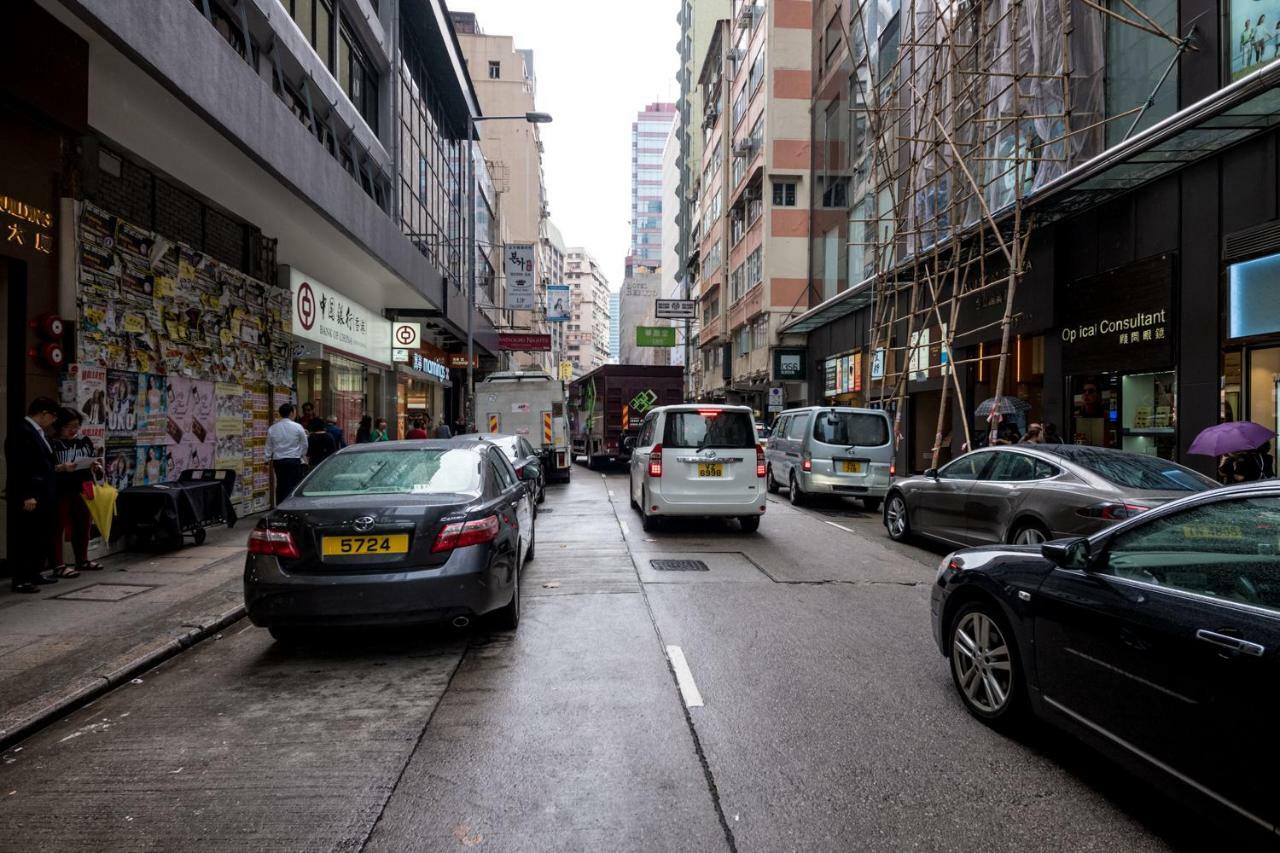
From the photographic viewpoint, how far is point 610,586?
7.46m

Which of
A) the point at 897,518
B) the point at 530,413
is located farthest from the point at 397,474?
the point at 530,413

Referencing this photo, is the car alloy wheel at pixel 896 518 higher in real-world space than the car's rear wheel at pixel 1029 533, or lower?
lower

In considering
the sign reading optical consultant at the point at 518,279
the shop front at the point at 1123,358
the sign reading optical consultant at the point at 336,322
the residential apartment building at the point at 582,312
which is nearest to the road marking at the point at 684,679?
the shop front at the point at 1123,358

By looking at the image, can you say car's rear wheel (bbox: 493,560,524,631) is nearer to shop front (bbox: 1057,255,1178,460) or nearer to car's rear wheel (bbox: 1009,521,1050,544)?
car's rear wheel (bbox: 1009,521,1050,544)

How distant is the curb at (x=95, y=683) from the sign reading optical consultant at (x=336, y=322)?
890 centimetres

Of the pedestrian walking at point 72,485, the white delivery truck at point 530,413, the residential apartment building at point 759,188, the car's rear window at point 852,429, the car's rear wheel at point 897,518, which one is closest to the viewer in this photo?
the pedestrian walking at point 72,485

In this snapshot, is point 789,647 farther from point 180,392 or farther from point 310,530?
point 180,392

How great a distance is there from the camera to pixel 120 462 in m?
8.77

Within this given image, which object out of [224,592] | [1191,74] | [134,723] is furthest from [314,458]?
[1191,74]

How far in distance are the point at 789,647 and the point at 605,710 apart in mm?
1717

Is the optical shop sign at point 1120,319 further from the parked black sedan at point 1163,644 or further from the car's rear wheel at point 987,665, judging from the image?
the parked black sedan at point 1163,644

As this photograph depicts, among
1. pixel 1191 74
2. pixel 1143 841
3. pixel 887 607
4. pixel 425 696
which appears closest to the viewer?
pixel 1143 841

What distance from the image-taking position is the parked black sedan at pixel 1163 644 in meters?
2.49

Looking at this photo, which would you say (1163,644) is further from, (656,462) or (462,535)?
(656,462)
